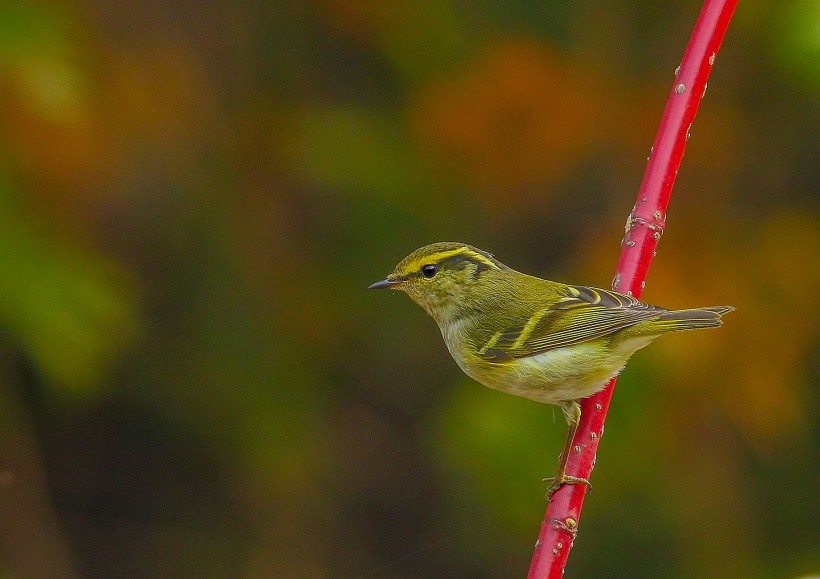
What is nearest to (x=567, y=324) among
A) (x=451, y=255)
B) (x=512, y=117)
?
(x=451, y=255)

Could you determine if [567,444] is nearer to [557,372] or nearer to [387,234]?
[557,372]

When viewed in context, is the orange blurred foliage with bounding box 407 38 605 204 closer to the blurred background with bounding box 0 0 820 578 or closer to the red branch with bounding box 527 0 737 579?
the blurred background with bounding box 0 0 820 578

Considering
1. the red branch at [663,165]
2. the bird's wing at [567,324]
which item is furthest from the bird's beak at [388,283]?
the red branch at [663,165]

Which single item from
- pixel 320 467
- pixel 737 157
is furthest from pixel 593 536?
pixel 737 157

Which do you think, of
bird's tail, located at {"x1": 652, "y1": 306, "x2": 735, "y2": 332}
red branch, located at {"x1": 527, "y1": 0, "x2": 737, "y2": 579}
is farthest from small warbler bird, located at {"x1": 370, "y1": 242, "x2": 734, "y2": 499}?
red branch, located at {"x1": 527, "y1": 0, "x2": 737, "y2": 579}

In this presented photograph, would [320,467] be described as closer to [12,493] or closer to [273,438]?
[273,438]
